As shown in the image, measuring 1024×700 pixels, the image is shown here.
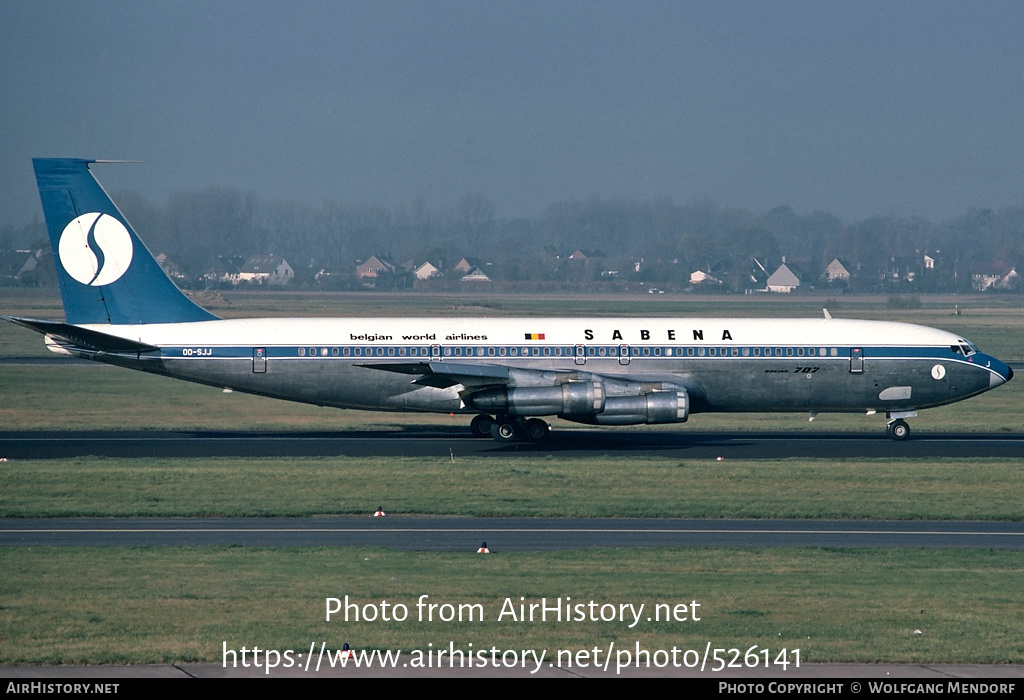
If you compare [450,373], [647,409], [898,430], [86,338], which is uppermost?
[86,338]

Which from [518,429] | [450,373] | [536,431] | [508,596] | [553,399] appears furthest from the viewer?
[536,431]

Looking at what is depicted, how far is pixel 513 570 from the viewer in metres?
21.5

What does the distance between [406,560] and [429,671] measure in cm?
761

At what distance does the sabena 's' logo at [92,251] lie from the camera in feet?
134

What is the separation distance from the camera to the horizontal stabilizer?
37.5 m

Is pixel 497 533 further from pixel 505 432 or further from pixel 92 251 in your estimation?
pixel 92 251

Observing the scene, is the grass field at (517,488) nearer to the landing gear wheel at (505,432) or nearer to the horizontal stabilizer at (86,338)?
the landing gear wheel at (505,432)

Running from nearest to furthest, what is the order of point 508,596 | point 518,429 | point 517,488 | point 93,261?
point 508,596 → point 517,488 → point 93,261 → point 518,429

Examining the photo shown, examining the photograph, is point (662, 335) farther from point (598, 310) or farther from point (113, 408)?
point (598, 310)

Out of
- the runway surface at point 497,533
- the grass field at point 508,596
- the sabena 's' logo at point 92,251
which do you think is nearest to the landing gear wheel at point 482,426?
the sabena 's' logo at point 92,251

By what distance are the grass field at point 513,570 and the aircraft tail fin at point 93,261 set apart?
7.54m

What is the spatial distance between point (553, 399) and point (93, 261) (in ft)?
57.4

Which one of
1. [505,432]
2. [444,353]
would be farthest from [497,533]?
[444,353]

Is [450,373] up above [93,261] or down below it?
below
